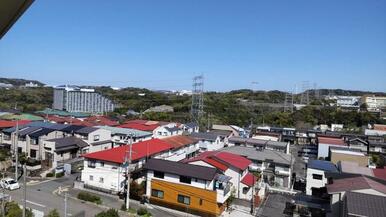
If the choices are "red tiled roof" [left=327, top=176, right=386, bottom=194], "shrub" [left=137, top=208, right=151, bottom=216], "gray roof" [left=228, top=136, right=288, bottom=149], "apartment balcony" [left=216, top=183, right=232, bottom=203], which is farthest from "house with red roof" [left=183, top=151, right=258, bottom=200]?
"gray roof" [left=228, top=136, right=288, bottom=149]

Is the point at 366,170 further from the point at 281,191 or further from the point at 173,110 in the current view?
the point at 173,110

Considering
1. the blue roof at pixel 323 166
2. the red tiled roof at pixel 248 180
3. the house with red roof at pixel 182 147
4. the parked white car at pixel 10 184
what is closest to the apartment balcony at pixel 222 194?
the red tiled roof at pixel 248 180

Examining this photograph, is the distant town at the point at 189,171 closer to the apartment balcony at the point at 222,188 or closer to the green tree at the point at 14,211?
the apartment balcony at the point at 222,188

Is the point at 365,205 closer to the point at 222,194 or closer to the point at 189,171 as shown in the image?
the point at 222,194

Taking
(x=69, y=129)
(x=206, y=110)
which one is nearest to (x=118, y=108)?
(x=206, y=110)

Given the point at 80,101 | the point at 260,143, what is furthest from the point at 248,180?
the point at 80,101

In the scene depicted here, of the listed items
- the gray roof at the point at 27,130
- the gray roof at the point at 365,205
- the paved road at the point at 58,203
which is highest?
the gray roof at the point at 27,130
